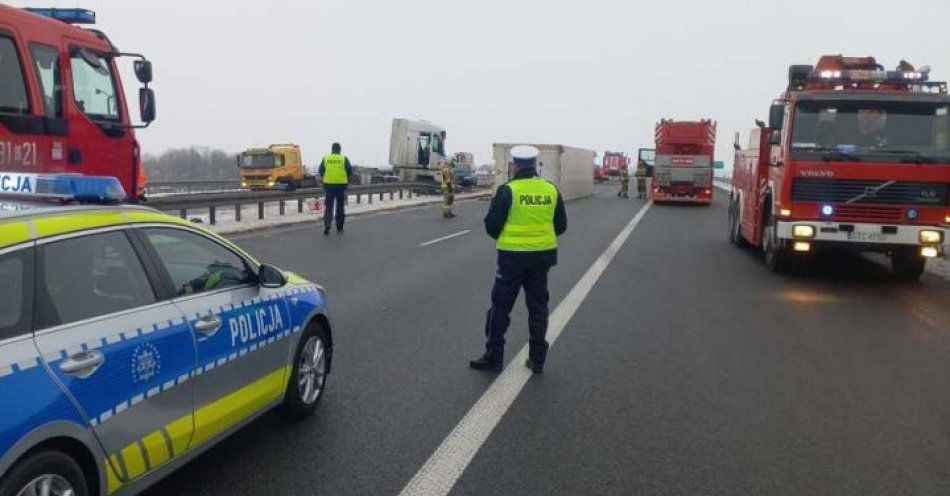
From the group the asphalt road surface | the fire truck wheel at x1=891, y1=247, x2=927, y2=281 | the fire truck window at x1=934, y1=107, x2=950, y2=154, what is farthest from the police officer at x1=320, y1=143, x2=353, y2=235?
the fire truck window at x1=934, y1=107, x2=950, y2=154

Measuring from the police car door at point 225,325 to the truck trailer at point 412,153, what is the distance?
3802cm

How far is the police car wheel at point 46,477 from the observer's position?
2826mm

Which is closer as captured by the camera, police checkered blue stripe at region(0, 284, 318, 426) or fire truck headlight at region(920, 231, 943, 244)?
police checkered blue stripe at region(0, 284, 318, 426)

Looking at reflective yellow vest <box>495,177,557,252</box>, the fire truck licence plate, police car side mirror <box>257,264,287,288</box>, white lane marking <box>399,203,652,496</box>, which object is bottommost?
white lane marking <box>399,203,652,496</box>

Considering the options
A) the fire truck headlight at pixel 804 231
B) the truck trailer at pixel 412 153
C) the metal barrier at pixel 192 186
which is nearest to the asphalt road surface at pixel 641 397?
the fire truck headlight at pixel 804 231

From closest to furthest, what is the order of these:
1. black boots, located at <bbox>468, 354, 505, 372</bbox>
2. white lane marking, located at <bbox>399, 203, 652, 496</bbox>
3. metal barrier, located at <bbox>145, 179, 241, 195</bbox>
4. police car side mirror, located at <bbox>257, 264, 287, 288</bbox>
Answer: white lane marking, located at <bbox>399, 203, 652, 496</bbox>
police car side mirror, located at <bbox>257, 264, 287, 288</bbox>
black boots, located at <bbox>468, 354, 505, 372</bbox>
metal barrier, located at <bbox>145, 179, 241, 195</bbox>

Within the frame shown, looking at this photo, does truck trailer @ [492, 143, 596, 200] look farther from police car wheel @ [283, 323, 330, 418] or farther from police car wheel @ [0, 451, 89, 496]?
police car wheel @ [0, 451, 89, 496]

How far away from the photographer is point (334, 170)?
17891 millimetres

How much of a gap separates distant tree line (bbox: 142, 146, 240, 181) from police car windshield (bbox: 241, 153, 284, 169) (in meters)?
9.51

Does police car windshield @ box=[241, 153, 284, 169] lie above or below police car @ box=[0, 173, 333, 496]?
above

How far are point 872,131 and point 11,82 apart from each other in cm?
1036

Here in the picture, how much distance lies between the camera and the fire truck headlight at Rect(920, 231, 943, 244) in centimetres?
1101

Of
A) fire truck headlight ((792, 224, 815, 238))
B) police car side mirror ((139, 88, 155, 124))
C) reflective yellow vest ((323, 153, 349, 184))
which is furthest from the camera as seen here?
reflective yellow vest ((323, 153, 349, 184))

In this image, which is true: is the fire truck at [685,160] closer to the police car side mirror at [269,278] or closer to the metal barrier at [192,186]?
the metal barrier at [192,186]
